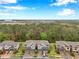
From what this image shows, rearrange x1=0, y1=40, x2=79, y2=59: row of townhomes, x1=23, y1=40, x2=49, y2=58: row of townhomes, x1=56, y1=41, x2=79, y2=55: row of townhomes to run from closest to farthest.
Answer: x1=23, y1=40, x2=49, y2=58: row of townhomes → x1=0, y1=40, x2=79, y2=59: row of townhomes → x1=56, y1=41, x2=79, y2=55: row of townhomes

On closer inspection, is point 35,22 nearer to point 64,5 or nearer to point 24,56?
point 64,5

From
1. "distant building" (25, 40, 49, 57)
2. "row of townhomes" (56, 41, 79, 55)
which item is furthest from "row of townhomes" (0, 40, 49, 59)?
"row of townhomes" (56, 41, 79, 55)

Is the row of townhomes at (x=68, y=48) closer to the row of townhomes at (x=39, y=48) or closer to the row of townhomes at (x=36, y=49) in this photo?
the row of townhomes at (x=39, y=48)

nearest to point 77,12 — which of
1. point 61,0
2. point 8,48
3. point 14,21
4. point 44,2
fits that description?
point 61,0

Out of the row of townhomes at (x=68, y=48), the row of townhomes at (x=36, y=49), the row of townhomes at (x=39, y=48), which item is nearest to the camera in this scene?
the row of townhomes at (x=36, y=49)

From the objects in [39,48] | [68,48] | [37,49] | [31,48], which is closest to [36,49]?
[37,49]

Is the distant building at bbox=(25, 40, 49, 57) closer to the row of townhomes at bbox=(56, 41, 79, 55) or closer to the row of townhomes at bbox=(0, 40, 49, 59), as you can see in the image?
the row of townhomes at bbox=(0, 40, 49, 59)

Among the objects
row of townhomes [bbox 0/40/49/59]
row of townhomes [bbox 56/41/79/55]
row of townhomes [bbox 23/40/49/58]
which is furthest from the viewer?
row of townhomes [bbox 56/41/79/55]

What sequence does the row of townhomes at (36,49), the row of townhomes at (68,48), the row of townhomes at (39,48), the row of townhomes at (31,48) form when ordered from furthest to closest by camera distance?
the row of townhomes at (68,48)
the row of townhomes at (39,48)
the row of townhomes at (31,48)
the row of townhomes at (36,49)

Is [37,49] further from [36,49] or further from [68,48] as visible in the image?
[68,48]

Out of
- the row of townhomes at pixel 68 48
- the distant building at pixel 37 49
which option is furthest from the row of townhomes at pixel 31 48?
the row of townhomes at pixel 68 48

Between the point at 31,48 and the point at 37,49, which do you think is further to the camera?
the point at 37,49
